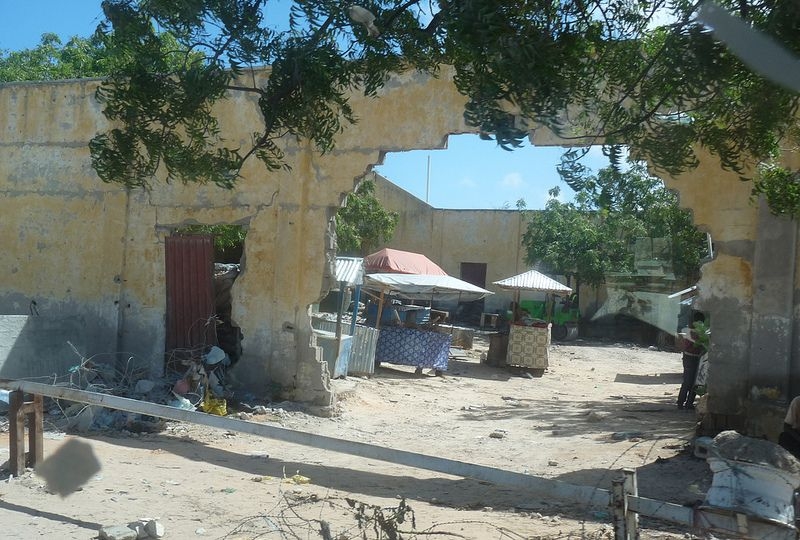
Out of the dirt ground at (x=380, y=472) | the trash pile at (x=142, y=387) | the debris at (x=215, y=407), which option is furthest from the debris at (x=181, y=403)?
the dirt ground at (x=380, y=472)

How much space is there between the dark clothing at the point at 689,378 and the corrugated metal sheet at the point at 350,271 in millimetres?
5728

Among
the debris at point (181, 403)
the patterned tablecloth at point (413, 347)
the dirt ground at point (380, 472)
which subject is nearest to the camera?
the dirt ground at point (380, 472)

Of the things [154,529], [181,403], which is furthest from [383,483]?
[181,403]

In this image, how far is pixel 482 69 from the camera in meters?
4.47

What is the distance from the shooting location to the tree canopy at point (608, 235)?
87.8ft

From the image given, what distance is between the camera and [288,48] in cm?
516

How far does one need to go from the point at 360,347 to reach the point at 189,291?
14.1ft

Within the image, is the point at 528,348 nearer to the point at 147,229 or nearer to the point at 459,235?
the point at 147,229

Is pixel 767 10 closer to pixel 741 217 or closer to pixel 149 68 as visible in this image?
pixel 149 68

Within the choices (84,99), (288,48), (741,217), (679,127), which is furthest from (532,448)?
(84,99)

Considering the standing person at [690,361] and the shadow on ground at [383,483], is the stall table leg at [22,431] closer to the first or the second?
the shadow on ground at [383,483]

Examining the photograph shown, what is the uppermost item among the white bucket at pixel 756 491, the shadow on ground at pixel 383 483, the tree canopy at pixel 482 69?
the tree canopy at pixel 482 69

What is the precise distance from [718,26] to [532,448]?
20.7ft

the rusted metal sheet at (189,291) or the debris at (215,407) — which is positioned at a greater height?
the rusted metal sheet at (189,291)
